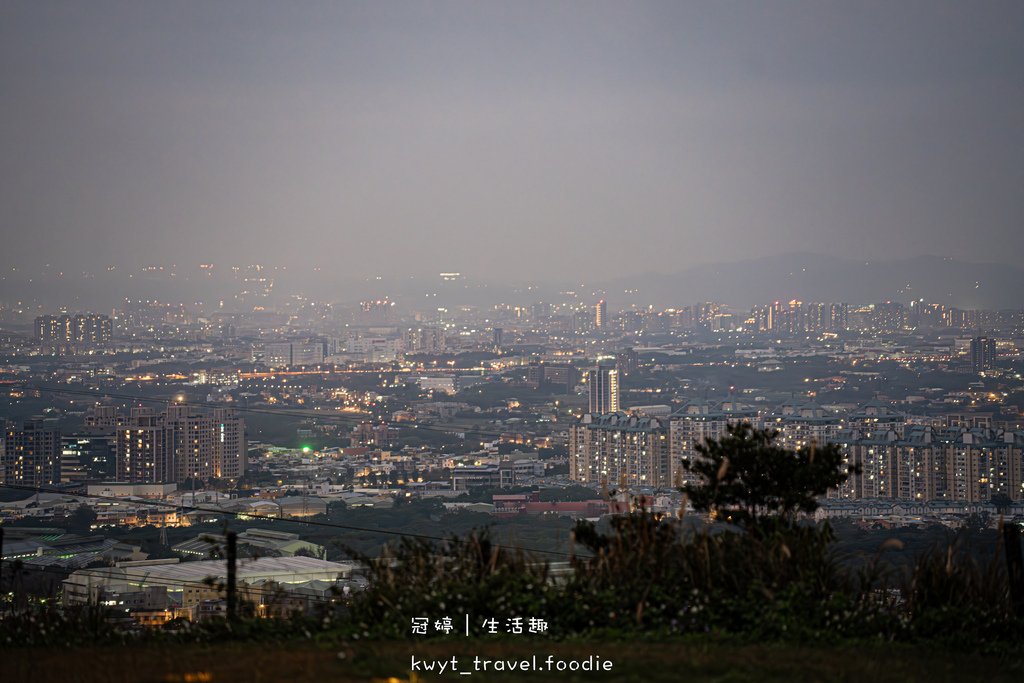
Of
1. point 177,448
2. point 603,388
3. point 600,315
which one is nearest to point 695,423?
point 603,388

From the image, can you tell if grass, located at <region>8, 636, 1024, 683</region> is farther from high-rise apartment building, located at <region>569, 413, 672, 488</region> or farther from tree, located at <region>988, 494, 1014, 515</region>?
high-rise apartment building, located at <region>569, 413, 672, 488</region>

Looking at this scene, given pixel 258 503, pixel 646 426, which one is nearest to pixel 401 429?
pixel 646 426

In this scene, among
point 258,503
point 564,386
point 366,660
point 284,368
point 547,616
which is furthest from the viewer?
point 284,368

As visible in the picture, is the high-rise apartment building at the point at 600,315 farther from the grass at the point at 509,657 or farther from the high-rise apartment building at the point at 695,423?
the grass at the point at 509,657

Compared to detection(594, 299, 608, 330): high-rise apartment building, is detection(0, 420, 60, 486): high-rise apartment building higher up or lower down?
lower down

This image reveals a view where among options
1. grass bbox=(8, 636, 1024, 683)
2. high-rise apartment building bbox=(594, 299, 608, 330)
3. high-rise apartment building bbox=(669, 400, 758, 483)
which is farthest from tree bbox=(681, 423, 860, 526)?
high-rise apartment building bbox=(594, 299, 608, 330)

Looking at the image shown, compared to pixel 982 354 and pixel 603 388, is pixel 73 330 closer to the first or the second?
pixel 603 388

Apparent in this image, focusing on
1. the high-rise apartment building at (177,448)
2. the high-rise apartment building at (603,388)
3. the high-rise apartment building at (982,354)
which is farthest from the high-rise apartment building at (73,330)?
the high-rise apartment building at (982,354)

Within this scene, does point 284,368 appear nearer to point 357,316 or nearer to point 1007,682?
point 357,316
